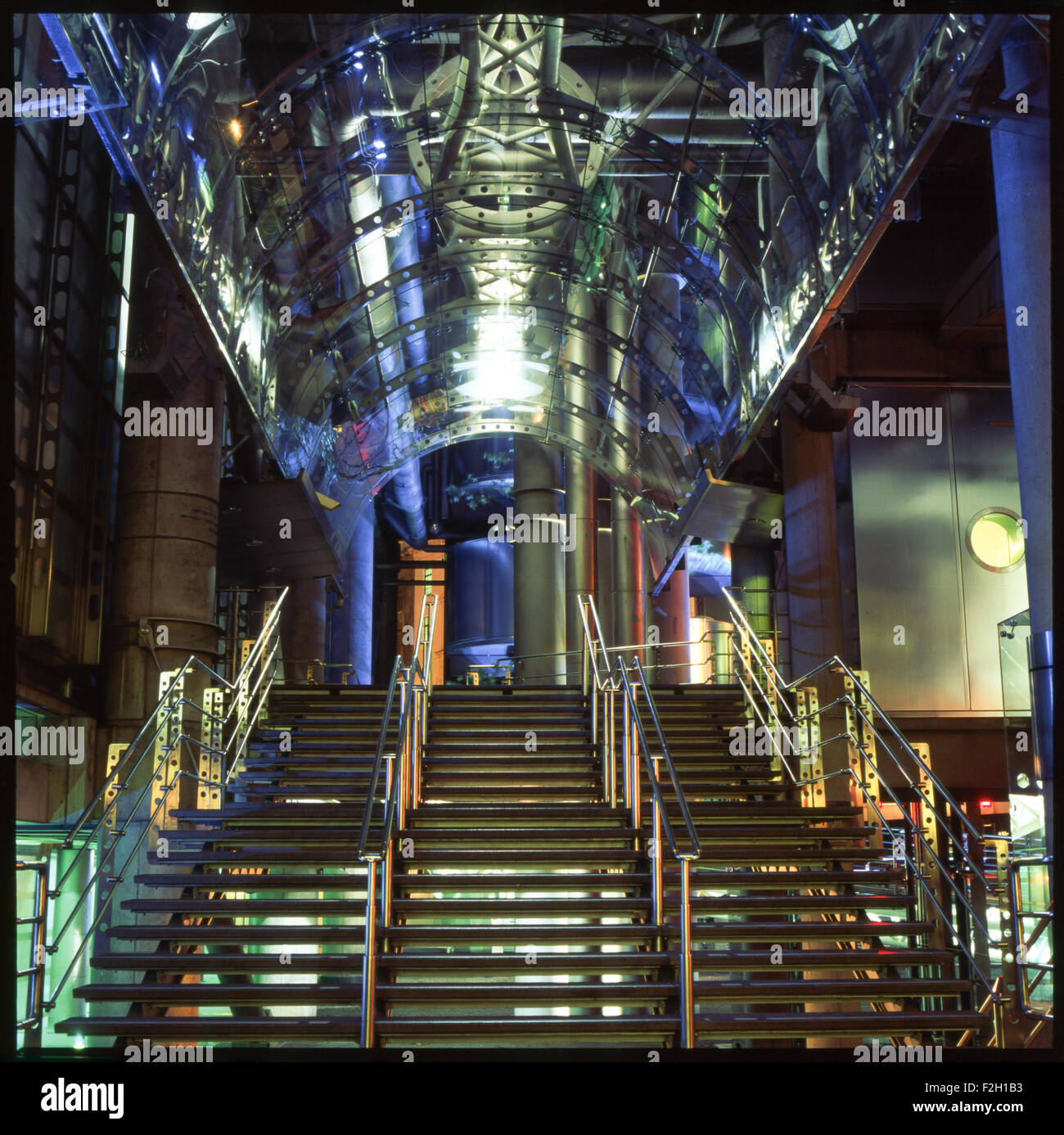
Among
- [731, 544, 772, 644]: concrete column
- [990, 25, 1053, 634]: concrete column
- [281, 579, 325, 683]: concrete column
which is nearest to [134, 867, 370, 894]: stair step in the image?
[990, 25, 1053, 634]: concrete column

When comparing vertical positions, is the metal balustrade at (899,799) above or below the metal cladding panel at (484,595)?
below

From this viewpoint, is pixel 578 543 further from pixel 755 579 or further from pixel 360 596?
pixel 755 579

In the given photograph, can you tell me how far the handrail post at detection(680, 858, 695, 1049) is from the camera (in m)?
6.23

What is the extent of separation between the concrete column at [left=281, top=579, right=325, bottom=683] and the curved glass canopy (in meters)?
2.41

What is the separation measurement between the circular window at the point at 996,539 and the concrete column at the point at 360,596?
1084cm

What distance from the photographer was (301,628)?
17766 millimetres

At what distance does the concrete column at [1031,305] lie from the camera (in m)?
7.03

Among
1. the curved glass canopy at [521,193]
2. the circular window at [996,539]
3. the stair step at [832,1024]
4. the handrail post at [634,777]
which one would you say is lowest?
the stair step at [832,1024]

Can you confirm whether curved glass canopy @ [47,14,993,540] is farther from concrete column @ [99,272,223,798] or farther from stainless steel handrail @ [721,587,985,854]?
stainless steel handrail @ [721,587,985,854]

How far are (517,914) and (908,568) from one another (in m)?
10.1

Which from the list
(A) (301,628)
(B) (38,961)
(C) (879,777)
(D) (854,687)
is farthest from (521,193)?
(B) (38,961)

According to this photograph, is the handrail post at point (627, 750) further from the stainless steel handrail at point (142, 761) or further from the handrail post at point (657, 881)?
the stainless steel handrail at point (142, 761)

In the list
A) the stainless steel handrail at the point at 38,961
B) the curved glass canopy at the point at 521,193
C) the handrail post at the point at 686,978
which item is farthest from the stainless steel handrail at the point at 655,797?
the curved glass canopy at the point at 521,193

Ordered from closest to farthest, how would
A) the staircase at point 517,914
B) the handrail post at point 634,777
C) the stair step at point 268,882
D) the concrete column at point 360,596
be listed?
the staircase at point 517,914
the stair step at point 268,882
the handrail post at point 634,777
the concrete column at point 360,596
